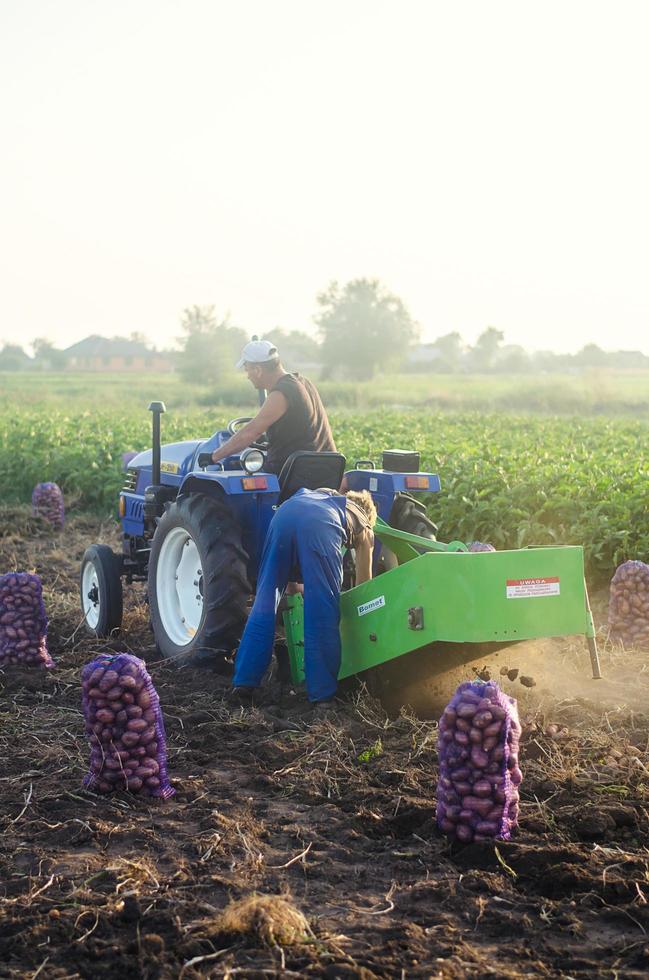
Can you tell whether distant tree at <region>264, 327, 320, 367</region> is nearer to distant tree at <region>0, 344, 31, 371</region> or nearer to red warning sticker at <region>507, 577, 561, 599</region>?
distant tree at <region>0, 344, 31, 371</region>

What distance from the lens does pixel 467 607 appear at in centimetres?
453

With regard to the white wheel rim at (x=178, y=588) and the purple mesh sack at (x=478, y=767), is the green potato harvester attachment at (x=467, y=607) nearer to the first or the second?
the purple mesh sack at (x=478, y=767)

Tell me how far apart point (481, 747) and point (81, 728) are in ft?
7.50

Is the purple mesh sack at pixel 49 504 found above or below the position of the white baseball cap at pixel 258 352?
below

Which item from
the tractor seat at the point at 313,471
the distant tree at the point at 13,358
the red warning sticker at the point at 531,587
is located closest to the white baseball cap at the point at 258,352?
the tractor seat at the point at 313,471

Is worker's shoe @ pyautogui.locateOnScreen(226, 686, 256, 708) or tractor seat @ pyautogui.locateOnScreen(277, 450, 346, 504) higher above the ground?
tractor seat @ pyautogui.locateOnScreen(277, 450, 346, 504)

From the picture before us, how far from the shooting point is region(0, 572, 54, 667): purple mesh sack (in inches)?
253

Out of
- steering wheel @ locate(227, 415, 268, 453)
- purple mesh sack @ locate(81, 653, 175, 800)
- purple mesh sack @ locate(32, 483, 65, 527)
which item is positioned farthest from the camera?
purple mesh sack @ locate(32, 483, 65, 527)

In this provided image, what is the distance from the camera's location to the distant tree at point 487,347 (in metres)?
98.5

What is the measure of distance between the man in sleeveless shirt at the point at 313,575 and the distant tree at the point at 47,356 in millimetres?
98309

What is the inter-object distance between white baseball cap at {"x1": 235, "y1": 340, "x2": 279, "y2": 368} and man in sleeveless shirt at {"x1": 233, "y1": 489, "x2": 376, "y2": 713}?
3.99 feet

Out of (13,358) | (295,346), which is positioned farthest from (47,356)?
(295,346)

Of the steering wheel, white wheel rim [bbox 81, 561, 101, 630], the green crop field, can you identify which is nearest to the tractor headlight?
the steering wheel

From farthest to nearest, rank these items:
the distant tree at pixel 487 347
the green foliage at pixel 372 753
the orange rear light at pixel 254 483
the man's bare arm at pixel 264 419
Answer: the distant tree at pixel 487 347 < the man's bare arm at pixel 264 419 < the orange rear light at pixel 254 483 < the green foliage at pixel 372 753
